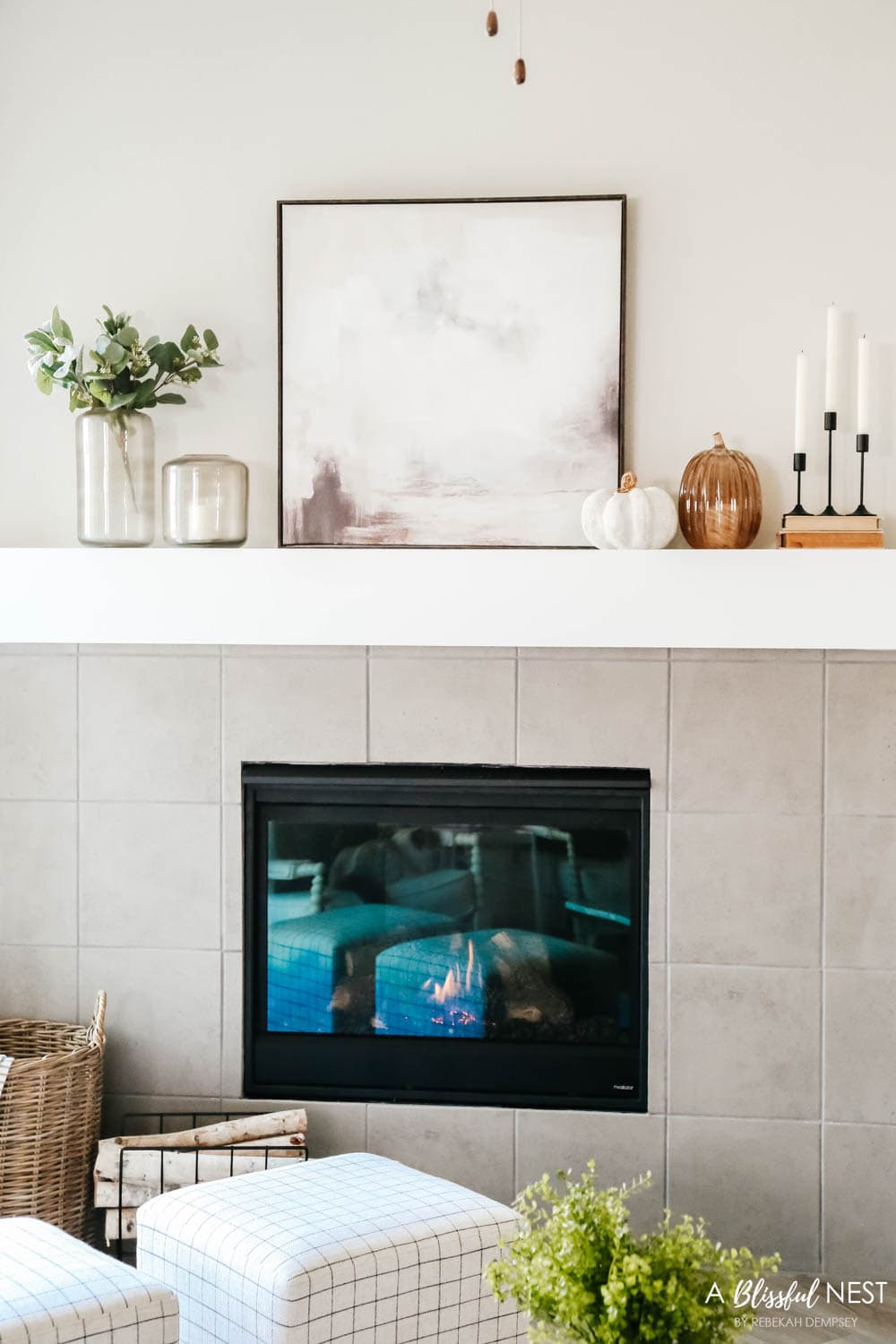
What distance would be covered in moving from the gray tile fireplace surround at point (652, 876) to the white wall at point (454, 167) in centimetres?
38

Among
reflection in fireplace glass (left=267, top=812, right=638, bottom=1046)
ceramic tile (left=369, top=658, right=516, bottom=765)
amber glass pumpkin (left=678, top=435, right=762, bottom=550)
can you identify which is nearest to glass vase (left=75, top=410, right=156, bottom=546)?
ceramic tile (left=369, top=658, right=516, bottom=765)

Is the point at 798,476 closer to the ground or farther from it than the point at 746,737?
farther from it

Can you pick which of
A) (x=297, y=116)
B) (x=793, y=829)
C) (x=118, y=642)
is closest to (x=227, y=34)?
(x=297, y=116)

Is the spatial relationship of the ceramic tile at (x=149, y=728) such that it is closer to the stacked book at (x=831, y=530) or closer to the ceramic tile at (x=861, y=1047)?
the stacked book at (x=831, y=530)

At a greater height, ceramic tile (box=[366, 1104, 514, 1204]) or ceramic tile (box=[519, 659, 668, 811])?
ceramic tile (box=[519, 659, 668, 811])

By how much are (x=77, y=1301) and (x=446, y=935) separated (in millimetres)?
1256

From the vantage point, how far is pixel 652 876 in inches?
106

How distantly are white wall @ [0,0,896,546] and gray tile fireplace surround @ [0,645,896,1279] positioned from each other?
380mm

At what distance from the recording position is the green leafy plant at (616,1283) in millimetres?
1205

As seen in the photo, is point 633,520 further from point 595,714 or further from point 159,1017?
point 159,1017

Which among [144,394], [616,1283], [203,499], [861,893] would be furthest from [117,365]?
[616,1283]

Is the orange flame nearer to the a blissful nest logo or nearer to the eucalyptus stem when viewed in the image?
the a blissful nest logo

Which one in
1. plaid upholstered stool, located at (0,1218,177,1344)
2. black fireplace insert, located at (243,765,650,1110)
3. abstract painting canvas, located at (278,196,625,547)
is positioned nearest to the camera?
plaid upholstered stool, located at (0,1218,177,1344)

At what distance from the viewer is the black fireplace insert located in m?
2.74
